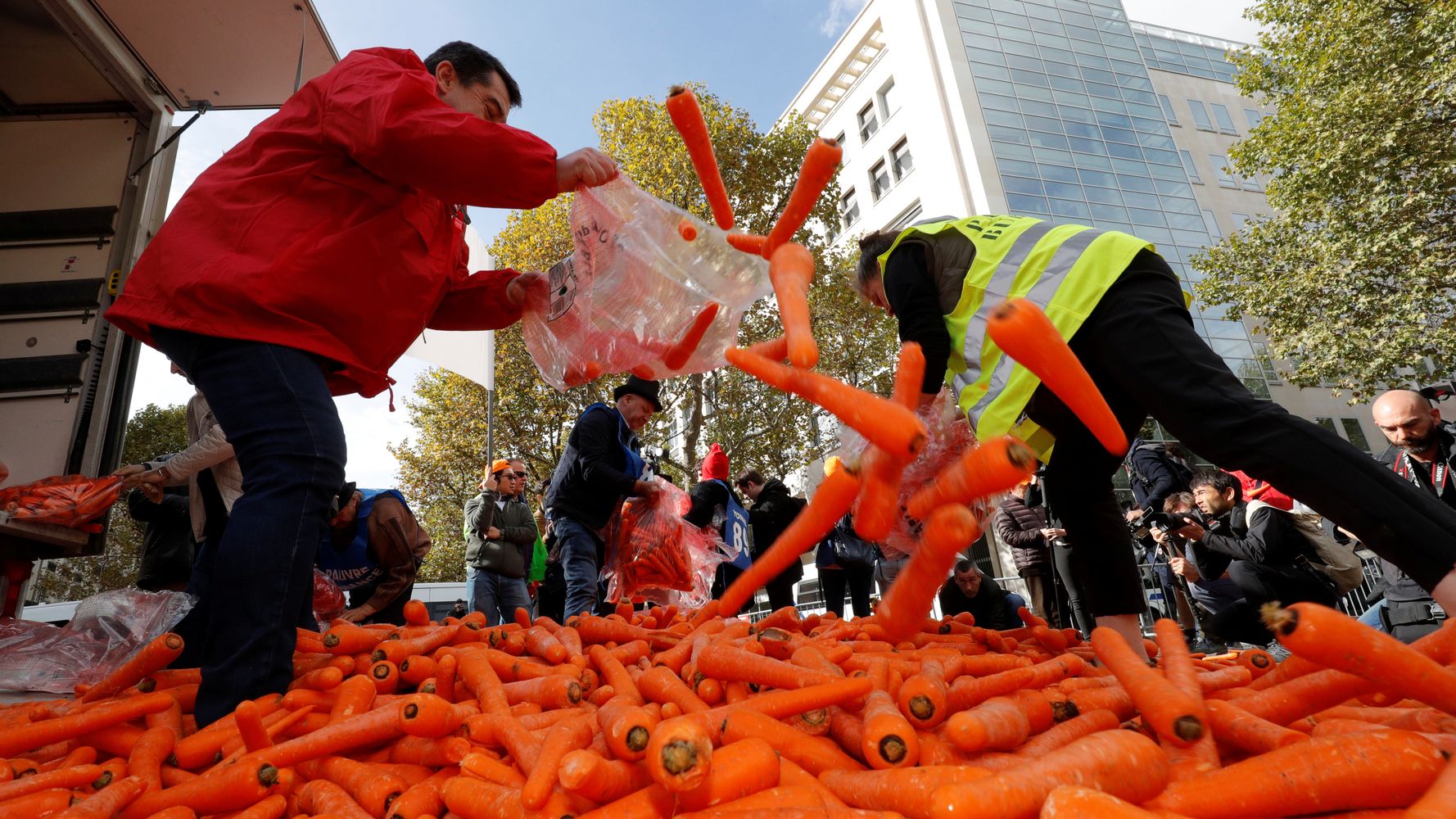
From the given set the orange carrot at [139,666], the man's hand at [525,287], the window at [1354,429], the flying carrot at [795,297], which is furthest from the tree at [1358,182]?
the orange carrot at [139,666]

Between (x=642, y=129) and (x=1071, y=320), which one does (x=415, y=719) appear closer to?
(x=1071, y=320)

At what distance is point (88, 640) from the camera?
2041 mm

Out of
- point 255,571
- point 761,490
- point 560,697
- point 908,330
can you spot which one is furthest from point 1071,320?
point 761,490

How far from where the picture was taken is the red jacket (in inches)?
66.8

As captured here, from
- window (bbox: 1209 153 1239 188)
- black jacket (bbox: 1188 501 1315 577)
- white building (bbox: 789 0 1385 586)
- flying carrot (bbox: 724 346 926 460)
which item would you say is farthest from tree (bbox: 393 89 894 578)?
window (bbox: 1209 153 1239 188)

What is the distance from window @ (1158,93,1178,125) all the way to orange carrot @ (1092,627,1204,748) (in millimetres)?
30173

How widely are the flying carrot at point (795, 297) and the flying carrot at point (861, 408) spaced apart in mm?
42

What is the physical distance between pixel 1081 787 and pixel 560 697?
3.63ft

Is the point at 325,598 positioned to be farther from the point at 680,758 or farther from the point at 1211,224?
the point at 1211,224

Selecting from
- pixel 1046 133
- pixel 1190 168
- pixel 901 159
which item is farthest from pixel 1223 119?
pixel 901 159

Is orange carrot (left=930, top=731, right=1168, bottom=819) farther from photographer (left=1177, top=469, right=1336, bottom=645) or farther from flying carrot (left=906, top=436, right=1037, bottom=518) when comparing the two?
photographer (left=1177, top=469, right=1336, bottom=645)

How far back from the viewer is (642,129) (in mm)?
13820

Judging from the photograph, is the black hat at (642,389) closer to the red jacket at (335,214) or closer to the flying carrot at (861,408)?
the red jacket at (335,214)

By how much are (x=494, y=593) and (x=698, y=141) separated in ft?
12.8
